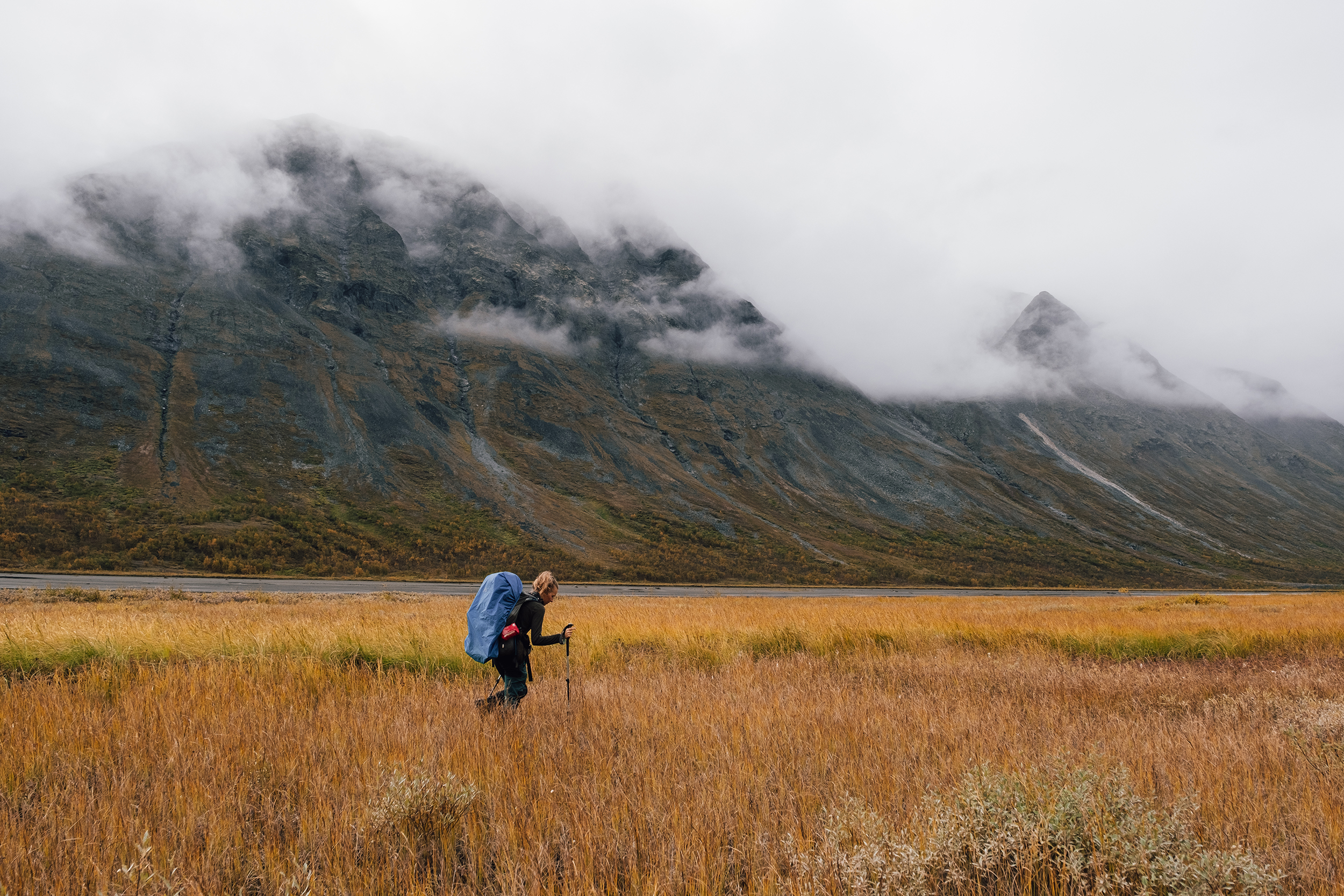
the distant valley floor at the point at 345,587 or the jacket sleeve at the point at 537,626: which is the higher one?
the jacket sleeve at the point at 537,626

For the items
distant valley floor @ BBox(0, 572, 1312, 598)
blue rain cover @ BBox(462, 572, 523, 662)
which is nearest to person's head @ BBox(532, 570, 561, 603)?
blue rain cover @ BBox(462, 572, 523, 662)

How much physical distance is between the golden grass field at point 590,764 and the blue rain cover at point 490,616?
1.90ft

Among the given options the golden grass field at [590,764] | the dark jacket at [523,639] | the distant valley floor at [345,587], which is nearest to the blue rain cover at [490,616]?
the dark jacket at [523,639]

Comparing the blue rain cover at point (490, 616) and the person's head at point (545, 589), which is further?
the person's head at point (545, 589)

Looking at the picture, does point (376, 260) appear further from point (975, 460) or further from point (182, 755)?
point (975, 460)

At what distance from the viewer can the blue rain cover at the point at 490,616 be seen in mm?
5180

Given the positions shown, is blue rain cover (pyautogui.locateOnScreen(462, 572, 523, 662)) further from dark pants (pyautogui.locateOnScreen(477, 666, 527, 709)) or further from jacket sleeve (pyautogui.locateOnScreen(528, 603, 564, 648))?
dark pants (pyautogui.locateOnScreen(477, 666, 527, 709))

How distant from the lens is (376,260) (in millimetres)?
112938

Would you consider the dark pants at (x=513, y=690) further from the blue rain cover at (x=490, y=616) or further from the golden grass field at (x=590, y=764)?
the blue rain cover at (x=490, y=616)

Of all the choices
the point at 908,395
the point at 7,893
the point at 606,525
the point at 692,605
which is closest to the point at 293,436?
the point at 606,525

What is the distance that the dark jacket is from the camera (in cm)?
530

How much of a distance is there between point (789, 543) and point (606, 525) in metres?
24.6

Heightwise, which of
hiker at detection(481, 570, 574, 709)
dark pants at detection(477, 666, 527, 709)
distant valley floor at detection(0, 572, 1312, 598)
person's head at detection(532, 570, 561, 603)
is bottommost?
distant valley floor at detection(0, 572, 1312, 598)

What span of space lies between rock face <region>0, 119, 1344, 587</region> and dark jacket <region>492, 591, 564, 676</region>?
46.8 metres
